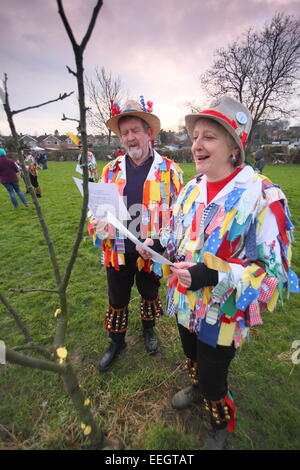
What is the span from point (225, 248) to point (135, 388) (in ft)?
5.17

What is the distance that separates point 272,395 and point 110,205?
2126 mm

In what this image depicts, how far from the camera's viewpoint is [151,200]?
2008mm

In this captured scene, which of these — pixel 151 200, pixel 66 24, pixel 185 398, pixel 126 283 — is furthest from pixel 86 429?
pixel 66 24

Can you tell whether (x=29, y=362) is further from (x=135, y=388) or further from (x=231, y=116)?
(x=231, y=116)

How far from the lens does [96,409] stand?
1.83m

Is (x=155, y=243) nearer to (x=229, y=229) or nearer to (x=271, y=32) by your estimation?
(x=229, y=229)

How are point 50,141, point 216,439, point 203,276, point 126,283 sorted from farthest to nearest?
point 50,141, point 126,283, point 216,439, point 203,276

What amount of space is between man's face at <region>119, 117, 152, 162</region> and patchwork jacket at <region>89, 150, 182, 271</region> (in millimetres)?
160

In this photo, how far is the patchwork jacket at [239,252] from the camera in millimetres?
1135

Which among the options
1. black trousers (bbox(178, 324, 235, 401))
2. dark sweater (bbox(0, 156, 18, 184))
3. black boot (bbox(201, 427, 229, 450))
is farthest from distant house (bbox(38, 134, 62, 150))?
black boot (bbox(201, 427, 229, 450))

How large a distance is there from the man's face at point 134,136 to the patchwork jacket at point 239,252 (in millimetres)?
796

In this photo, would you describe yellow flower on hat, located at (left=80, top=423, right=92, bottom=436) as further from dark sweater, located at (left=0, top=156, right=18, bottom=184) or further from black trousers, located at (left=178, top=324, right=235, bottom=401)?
dark sweater, located at (left=0, top=156, right=18, bottom=184)

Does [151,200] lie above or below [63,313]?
above

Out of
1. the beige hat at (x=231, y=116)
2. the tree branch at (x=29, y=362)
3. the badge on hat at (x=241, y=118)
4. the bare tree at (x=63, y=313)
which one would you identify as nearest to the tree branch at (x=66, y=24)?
the bare tree at (x=63, y=313)
